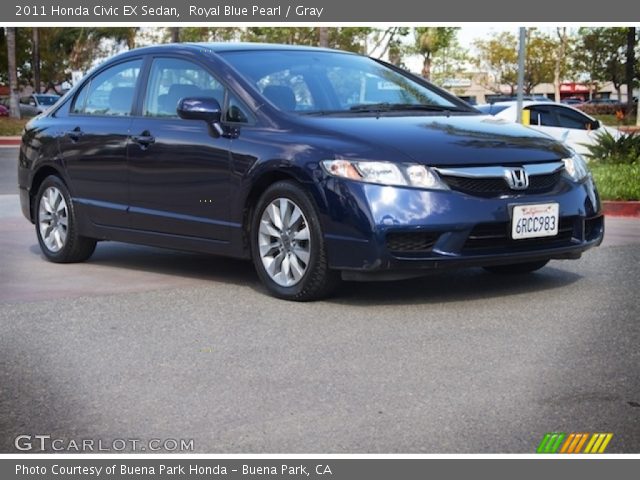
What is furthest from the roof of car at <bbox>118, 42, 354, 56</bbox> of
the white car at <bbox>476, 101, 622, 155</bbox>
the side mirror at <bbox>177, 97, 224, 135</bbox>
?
the white car at <bbox>476, 101, 622, 155</bbox>

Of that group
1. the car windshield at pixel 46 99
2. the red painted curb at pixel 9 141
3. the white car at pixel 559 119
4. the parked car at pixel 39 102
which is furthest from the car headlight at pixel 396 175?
the car windshield at pixel 46 99

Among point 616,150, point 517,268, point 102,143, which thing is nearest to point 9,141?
point 616,150

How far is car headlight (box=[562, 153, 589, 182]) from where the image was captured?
7191mm

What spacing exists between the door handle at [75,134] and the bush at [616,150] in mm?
8584

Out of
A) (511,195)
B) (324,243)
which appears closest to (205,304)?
(324,243)

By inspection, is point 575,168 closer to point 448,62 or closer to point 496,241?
Result: point 496,241

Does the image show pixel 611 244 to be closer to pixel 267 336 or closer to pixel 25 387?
pixel 267 336

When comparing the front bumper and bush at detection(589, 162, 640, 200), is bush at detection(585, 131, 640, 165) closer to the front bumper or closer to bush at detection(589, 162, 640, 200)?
bush at detection(589, 162, 640, 200)

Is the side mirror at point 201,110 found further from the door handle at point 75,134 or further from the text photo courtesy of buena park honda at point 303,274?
the door handle at point 75,134

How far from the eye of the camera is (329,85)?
7.71 metres

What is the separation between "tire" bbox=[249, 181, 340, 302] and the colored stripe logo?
276 cm

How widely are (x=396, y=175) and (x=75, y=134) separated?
305 centimetres

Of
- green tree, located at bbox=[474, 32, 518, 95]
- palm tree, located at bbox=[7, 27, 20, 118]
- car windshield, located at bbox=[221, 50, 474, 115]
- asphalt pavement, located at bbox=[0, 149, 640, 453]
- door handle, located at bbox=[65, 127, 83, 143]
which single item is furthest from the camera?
green tree, located at bbox=[474, 32, 518, 95]
